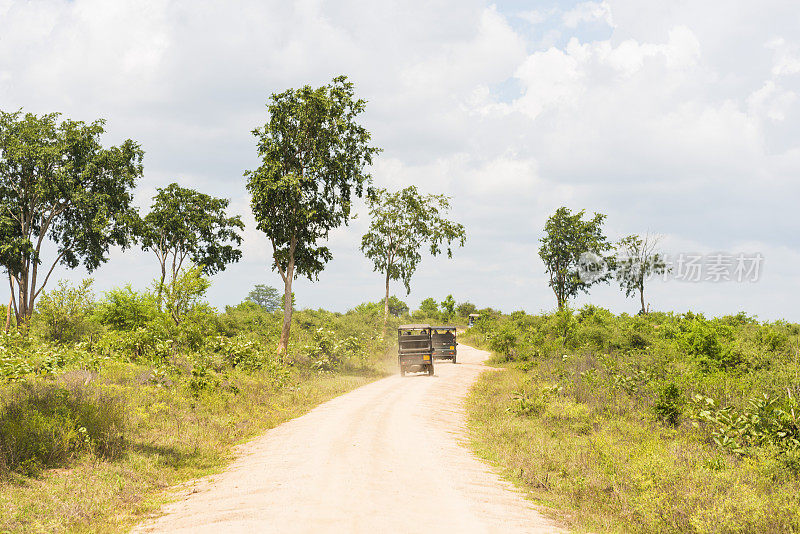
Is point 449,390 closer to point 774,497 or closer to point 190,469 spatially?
point 190,469

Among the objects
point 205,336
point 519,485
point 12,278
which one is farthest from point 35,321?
point 519,485

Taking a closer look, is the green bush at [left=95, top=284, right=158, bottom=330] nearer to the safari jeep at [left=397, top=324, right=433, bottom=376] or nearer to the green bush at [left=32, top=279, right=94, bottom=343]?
the green bush at [left=32, top=279, right=94, bottom=343]

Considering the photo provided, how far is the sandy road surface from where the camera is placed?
6781mm

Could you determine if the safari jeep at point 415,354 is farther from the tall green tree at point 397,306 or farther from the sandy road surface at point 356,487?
the tall green tree at point 397,306

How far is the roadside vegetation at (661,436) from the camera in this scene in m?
7.29

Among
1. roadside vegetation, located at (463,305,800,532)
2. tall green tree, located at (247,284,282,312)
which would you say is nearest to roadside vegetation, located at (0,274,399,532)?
roadside vegetation, located at (463,305,800,532)

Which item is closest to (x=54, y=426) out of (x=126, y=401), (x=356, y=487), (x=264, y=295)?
(x=126, y=401)

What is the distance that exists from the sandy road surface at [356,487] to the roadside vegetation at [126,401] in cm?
106

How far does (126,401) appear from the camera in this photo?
44.3 feet

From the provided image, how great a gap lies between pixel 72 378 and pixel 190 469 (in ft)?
19.9

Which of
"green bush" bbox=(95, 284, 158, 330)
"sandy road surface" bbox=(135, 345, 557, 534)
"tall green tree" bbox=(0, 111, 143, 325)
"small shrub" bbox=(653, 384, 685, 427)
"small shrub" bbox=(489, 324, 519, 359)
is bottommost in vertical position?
"sandy road surface" bbox=(135, 345, 557, 534)

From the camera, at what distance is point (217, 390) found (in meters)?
17.3

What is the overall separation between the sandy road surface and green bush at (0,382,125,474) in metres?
2.80

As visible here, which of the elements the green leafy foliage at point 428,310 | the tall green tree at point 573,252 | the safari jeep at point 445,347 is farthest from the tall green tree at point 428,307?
the safari jeep at point 445,347
